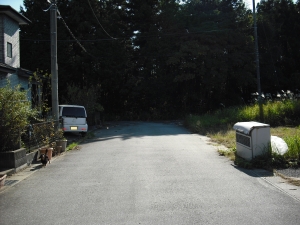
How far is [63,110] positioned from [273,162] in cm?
1268

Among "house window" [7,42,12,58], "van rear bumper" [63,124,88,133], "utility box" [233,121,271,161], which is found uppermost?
"house window" [7,42,12,58]

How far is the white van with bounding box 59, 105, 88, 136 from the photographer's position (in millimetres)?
18031

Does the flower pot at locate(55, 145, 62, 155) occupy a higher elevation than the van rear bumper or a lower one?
lower

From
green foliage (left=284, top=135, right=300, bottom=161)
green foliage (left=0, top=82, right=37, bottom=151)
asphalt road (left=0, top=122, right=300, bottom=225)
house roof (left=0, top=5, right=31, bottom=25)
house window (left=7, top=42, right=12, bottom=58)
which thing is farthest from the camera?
house window (left=7, top=42, right=12, bottom=58)

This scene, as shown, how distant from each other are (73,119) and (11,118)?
925 cm

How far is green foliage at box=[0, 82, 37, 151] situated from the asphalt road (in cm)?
112

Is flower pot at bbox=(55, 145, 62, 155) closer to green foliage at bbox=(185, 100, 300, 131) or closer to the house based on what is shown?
the house

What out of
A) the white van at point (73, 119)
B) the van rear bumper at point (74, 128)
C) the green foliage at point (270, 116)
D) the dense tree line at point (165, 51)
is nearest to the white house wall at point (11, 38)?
the white van at point (73, 119)

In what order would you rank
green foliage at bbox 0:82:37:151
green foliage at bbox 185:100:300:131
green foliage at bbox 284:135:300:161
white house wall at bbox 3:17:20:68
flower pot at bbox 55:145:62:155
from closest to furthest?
green foliage at bbox 0:82:37:151 < green foliage at bbox 284:135:300:161 < flower pot at bbox 55:145:62:155 < white house wall at bbox 3:17:20:68 < green foliage at bbox 185:100:300:131

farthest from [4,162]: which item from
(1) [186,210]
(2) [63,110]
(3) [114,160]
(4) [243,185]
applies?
(2) [63,110]

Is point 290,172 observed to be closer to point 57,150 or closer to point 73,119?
point 57,150

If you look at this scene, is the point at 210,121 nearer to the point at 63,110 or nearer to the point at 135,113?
the point at 63,110

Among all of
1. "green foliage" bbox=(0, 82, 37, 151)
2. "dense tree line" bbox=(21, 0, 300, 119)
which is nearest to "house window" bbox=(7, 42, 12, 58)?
"dense tree line" bbox=(21, 0, 300, 119)

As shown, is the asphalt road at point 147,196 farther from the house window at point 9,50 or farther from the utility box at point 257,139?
the house window at point 9,50
